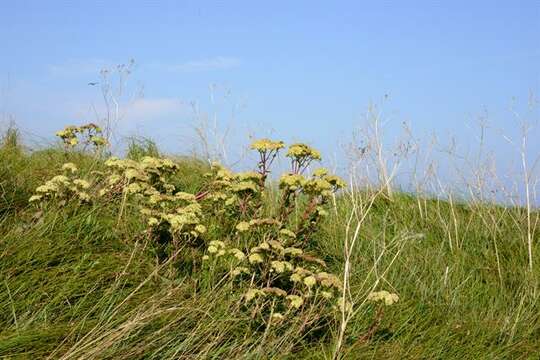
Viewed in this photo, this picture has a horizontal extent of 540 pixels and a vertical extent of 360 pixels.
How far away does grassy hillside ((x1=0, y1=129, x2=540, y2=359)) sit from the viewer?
135 inches

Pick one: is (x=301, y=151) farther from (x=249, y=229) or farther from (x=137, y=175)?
(x=137, y=175)

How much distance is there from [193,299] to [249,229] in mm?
689

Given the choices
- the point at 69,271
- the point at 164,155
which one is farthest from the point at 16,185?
the point at 164,155

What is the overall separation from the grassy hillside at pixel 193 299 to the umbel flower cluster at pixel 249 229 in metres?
0.06

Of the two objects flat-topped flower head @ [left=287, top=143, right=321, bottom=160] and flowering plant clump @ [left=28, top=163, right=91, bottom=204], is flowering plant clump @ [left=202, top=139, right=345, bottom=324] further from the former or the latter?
flowering plant clump @ [left=28, top=163, right=91, bottom=204]

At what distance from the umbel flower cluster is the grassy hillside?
0.21 feet

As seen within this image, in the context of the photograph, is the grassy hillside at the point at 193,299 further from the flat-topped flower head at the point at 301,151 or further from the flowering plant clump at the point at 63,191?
the flat-topped flower head at the point at 301,151

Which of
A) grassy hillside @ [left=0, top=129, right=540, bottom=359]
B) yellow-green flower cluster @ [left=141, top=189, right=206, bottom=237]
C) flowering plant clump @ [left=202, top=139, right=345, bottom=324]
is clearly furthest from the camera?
yellow-green flower cluster @ [left=141, top=189, right=206, bottom=237]

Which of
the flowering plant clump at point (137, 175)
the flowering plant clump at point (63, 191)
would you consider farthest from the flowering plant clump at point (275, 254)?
the flowering plant clump at point (63, 191)

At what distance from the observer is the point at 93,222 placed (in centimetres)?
456

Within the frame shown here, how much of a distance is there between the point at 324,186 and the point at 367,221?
2.52 metres

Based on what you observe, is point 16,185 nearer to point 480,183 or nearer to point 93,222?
point 93,222

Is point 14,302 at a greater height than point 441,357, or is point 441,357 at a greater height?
point 14,302

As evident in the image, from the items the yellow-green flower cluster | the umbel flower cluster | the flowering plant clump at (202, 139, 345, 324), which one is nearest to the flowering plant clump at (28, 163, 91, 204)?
the umbel flower cluster
